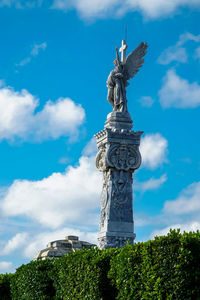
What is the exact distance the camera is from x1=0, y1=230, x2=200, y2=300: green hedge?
26.0ft

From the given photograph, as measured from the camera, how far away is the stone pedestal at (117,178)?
17.1 metres

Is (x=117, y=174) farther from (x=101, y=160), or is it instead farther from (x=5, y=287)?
(x=5, y=287)

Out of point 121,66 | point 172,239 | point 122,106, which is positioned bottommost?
point 172,239

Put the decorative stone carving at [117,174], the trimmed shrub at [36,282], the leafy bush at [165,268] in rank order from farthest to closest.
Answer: the decorative stone carving at [117,174], the trimmed shrub at [36,282], the leafy bush at [165,268]

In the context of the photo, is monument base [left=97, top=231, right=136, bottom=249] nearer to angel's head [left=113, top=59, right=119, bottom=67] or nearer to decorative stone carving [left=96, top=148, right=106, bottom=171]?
decorative stone carving [left=96, top=148, right=106, bottom=171]

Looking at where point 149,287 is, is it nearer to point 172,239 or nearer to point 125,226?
point 172,239

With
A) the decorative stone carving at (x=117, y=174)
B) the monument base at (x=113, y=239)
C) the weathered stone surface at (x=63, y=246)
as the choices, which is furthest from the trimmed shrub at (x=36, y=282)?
the weathered stone surface at (x=63, y=246)

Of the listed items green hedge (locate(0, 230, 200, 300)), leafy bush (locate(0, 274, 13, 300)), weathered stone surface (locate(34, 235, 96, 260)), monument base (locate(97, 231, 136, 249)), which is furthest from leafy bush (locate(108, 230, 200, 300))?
weathered stone surface (locate(34, 235, 96, 260))

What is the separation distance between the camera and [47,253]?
57.8ft

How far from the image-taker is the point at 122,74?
1908 centimetres

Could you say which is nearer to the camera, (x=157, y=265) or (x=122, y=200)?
(x=157, y=265)

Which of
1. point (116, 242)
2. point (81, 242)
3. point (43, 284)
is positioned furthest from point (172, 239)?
point (81, 242)

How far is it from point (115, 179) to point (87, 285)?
7258 millimetres

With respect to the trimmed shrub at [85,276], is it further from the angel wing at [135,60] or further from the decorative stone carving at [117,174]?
the angel wing at [135,60]
